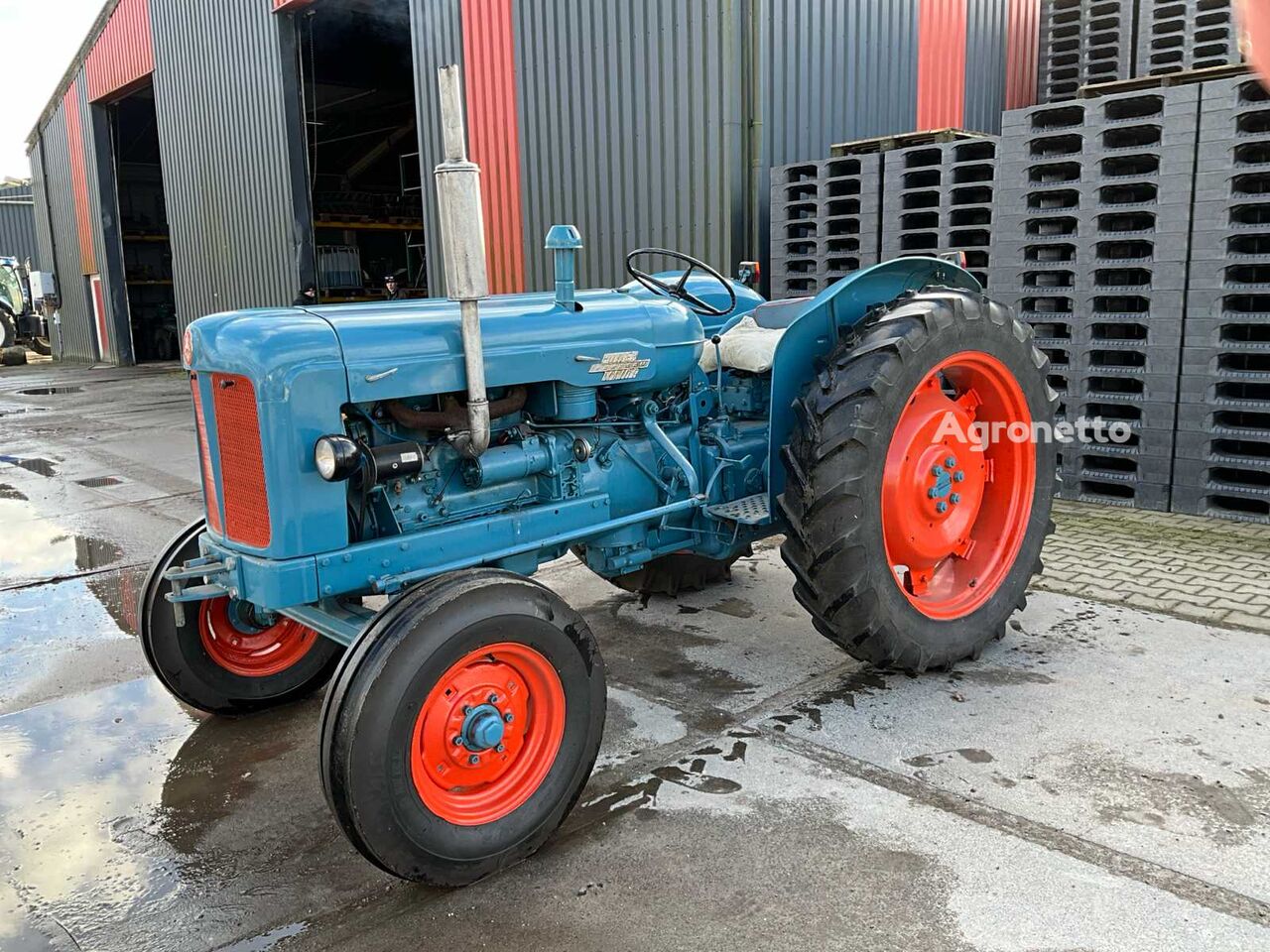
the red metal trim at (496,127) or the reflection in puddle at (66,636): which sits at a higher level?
the red metal trim at (496,127)

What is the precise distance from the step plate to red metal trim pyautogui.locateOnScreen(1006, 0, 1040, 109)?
25.5ft

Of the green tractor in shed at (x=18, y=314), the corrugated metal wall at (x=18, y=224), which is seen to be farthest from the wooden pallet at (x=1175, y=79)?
the corrugated metal wall at (x=18, y=224)

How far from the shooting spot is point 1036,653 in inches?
147

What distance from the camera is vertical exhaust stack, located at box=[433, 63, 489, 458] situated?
7.51ft

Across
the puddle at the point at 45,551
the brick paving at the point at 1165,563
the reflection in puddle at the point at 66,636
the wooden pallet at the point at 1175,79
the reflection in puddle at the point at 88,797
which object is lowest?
the puddle at the point at 45,551

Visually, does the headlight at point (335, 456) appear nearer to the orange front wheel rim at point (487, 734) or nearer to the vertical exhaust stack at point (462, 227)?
the vertical exhaust stack at point (462, 227)

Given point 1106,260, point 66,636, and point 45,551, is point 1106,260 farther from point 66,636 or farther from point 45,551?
point 45,551

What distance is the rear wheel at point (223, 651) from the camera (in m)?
3.25

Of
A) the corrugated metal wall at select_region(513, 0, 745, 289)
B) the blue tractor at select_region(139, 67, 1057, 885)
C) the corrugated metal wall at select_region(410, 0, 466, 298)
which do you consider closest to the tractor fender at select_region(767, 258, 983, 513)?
the blue tractor at select_region(139, 67, 1057, 885)

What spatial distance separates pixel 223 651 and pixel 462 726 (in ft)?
4.42

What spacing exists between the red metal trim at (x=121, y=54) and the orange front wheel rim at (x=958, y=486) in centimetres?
1664

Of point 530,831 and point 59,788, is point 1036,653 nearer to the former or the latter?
point 530,831

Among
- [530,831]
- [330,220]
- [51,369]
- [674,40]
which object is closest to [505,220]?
[674,40]

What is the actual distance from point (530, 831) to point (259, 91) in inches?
519
